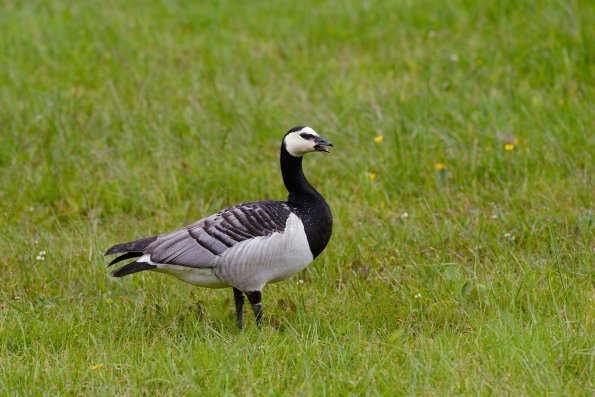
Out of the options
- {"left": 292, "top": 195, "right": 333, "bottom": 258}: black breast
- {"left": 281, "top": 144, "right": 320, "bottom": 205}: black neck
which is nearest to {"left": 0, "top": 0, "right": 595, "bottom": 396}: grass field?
{"left": 292, "top": 195, "right": 333, "bottom": 258}: black breast

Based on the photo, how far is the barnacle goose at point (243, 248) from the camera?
541 centimetres

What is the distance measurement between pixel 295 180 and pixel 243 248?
0.67 metres

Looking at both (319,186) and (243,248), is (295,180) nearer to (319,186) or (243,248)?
(243,248)

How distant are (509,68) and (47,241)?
16.7 feet

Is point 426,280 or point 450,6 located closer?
point 426,280

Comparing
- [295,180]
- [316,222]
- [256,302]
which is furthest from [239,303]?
[295,180]

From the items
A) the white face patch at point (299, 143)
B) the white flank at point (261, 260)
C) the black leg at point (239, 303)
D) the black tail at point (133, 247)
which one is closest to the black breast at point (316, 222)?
the white flank at point (261, 260)

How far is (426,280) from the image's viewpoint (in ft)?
19.6

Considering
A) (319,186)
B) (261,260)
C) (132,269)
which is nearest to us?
(132,269)

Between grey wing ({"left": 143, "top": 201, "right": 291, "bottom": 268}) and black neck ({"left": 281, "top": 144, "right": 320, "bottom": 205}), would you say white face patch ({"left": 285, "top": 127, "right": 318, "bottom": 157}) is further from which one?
grey wing ({"left": 143, "top": 201, "right": 291, "bottom": 268})

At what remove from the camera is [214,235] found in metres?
5.49

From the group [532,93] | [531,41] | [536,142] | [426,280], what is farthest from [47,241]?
[531,41]

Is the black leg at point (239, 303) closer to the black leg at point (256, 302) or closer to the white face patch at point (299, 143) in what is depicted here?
the black leg at point (256, 302)

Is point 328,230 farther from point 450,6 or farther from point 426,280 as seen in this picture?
point 450,6
